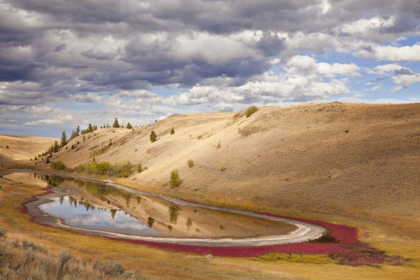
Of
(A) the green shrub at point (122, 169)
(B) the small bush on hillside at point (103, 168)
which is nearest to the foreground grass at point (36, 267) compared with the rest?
(A) the green shrub at point (122, 169)

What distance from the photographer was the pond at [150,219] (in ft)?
175

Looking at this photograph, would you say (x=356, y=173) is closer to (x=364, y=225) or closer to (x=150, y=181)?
(x=364, y=225)

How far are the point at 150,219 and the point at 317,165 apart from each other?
133 ft

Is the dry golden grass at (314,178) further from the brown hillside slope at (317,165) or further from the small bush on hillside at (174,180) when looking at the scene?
the small bush on hillside at (174,180)

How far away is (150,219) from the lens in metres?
63.5

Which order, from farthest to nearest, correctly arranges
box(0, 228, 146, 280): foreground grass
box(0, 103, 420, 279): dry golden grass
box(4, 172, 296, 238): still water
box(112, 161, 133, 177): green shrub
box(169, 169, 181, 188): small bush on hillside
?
box(112, 161, 133, 177): green shrub → box(169, 169, 181, 188): small bush on hillside → box(4, 172, 296, 238): still water → box(0, 103, 420, 279): dry golden grass → box(0, 228, 146, 280): foreground grass

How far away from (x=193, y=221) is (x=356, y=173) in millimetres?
36137

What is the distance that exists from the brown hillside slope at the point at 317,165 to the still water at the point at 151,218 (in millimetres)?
9769

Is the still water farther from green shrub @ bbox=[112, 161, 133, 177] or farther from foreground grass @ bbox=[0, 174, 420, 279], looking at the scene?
green shrub @ bbox=[112, 161, 133, 177]

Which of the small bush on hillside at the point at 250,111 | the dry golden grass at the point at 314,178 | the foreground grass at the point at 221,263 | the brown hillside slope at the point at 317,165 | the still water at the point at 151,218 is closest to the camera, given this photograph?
the foreground grass at the point at 221,263

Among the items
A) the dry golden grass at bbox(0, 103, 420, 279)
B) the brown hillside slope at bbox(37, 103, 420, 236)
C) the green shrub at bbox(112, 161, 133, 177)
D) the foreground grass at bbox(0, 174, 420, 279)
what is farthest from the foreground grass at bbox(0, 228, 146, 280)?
the green shrub at bbox(112, 161, 133, 177)

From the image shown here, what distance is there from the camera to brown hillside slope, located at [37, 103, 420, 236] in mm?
65750

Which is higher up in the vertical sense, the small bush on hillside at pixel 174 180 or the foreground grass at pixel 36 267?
the foreground grass at pixel 36 267

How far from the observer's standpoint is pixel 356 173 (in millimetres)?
73750
